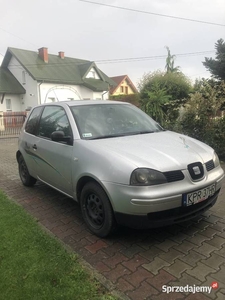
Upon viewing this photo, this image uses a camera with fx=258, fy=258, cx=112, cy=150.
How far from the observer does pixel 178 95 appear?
15289 millimetres

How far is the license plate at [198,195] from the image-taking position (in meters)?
2.69

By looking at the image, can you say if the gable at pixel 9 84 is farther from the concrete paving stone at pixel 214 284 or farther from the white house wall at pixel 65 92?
the concrete paving stone at pixel 214 284

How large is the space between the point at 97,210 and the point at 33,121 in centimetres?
239

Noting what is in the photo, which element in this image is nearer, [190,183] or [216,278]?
[216,278]

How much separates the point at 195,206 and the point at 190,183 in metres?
0.30

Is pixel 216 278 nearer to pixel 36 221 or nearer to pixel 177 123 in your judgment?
pixel 36 221

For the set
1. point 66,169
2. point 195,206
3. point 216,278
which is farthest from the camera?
point 66,169

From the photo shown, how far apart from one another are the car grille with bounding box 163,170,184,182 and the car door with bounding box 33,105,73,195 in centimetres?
132

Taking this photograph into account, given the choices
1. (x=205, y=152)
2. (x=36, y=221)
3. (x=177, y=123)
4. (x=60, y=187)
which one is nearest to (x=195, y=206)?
(x=205, y=152)

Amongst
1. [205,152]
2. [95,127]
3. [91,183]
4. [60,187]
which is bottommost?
[60,187]

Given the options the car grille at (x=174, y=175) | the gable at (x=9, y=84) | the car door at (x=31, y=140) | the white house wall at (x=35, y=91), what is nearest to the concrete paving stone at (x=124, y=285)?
the car grille at (x=174, y=175)

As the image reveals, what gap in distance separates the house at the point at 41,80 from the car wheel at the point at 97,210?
22417mm

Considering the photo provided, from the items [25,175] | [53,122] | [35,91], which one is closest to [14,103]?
[35,91]

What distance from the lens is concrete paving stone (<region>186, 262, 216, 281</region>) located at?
235cm
